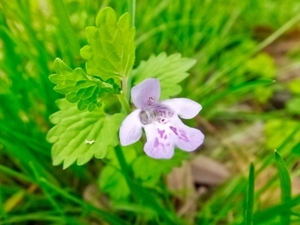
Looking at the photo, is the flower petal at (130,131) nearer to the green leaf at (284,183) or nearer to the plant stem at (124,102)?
the plant stem at (124,102)

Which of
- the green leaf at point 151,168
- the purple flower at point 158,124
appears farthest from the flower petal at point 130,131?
the green leaf at point 151,168

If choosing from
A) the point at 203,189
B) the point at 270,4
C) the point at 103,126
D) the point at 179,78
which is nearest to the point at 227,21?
the point at 270,4

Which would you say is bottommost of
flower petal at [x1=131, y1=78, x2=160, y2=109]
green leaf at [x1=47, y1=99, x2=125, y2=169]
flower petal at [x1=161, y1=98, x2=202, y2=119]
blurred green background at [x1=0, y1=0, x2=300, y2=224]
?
blurred green background at [x1=0, y1=0, x2=300, y2=224]

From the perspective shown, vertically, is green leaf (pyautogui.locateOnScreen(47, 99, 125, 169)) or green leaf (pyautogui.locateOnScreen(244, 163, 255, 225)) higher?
green leaf (pyautogui.locateOnScreen(47, 99, 125, 169))

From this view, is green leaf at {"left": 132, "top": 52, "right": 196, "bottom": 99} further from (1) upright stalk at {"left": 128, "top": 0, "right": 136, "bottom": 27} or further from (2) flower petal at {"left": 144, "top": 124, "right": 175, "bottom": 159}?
(2) flower petal at {"left": 144, "top": 124, "right": 175, "bottom": 159}

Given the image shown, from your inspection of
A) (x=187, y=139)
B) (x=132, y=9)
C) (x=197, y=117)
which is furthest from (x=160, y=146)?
(x=197, y=117)

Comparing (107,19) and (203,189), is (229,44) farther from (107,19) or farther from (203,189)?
(107,19)

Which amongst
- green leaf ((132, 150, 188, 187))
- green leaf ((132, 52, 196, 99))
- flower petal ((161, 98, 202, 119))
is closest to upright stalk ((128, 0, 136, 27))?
green leaf ((132, 52, 196, 99))
